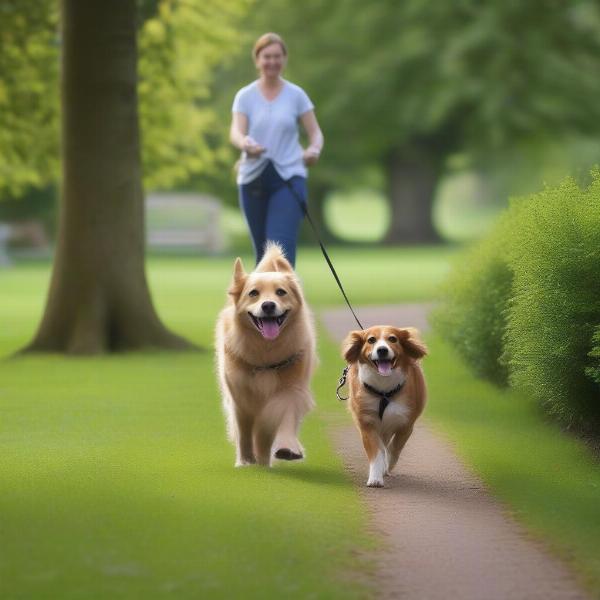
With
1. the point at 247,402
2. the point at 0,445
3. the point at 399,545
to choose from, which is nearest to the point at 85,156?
the point at 0,445

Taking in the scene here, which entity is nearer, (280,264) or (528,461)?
(280,264)

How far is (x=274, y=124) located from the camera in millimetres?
11836

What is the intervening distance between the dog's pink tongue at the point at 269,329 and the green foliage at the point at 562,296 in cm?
169

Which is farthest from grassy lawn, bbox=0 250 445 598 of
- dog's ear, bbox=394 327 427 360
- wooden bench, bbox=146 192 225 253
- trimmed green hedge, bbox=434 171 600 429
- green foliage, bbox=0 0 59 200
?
wooden bench, bbox=146 192 225 253

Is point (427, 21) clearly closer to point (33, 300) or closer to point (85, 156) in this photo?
point (33, 300)

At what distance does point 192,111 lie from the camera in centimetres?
2862

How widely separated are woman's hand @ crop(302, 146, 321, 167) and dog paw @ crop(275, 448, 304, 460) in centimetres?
376

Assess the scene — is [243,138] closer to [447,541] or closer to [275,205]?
[275,205]

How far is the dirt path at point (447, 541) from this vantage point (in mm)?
5629

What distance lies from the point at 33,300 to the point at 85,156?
905cm

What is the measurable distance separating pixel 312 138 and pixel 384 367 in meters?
4.42

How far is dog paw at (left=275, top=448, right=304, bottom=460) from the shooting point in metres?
8.20

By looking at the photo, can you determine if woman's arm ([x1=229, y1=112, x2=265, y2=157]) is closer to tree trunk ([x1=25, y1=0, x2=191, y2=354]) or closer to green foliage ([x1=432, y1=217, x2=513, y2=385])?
green foliage ([x1=432, y1=217, x2=513, y2=385])

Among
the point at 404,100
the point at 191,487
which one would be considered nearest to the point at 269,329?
the point at 191,487
